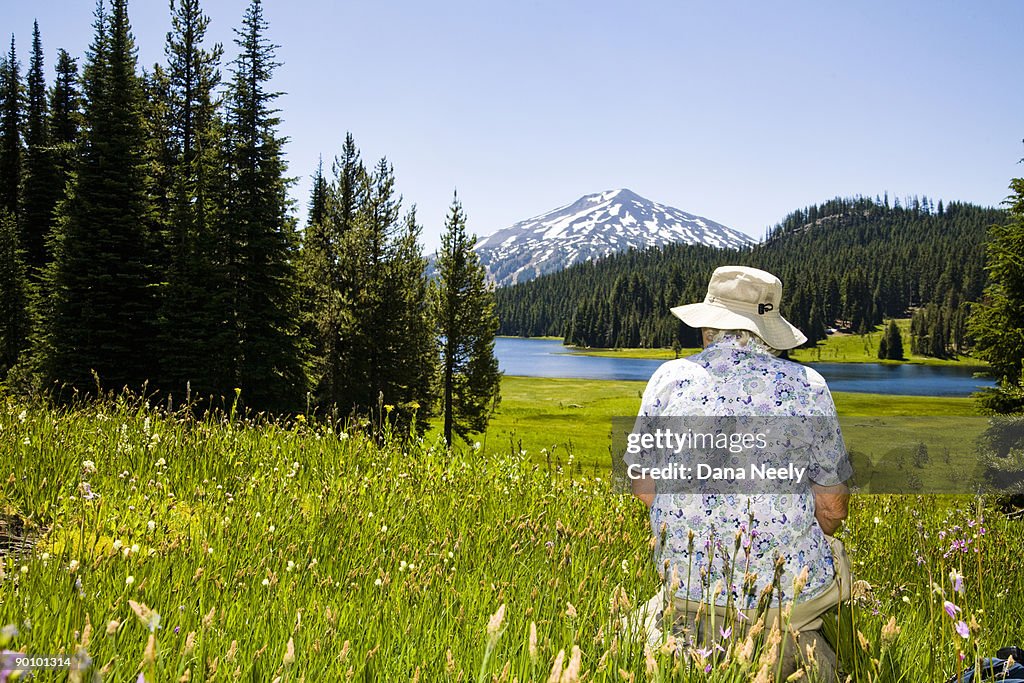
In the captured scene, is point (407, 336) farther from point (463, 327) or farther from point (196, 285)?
point (196, 285)

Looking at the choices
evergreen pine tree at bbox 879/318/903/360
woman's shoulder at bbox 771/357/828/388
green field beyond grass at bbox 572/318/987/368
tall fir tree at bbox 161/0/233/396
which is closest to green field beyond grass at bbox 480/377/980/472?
tall fir tree at bbox 161/0/233/396

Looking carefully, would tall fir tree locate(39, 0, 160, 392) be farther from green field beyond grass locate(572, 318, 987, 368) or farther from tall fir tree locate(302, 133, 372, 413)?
green field beyond grass locate(572, 318, 987, 368)

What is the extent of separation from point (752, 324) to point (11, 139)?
220ft

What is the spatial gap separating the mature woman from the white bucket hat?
1cm

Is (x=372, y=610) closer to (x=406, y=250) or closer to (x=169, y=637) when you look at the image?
(x=169, y=637)

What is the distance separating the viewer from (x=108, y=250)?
97.2ft

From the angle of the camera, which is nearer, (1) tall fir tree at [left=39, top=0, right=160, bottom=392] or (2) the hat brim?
(2) the hat brim

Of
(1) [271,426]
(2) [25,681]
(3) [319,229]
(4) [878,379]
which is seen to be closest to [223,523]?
(2) [25,681]

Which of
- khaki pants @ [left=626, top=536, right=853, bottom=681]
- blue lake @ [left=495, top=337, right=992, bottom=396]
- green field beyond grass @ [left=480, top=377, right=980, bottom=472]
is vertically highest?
khaki pants @ [left=626, top=536, right=853, bottom=681]

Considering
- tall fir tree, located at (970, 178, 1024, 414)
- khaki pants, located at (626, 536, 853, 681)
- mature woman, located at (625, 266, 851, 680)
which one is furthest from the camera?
tall fir tree, located at (970, 178, 1024, 414)

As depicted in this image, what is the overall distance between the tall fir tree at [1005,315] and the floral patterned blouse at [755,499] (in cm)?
2034

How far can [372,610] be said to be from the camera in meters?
3.03

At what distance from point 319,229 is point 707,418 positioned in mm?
39810

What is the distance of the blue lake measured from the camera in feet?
344
